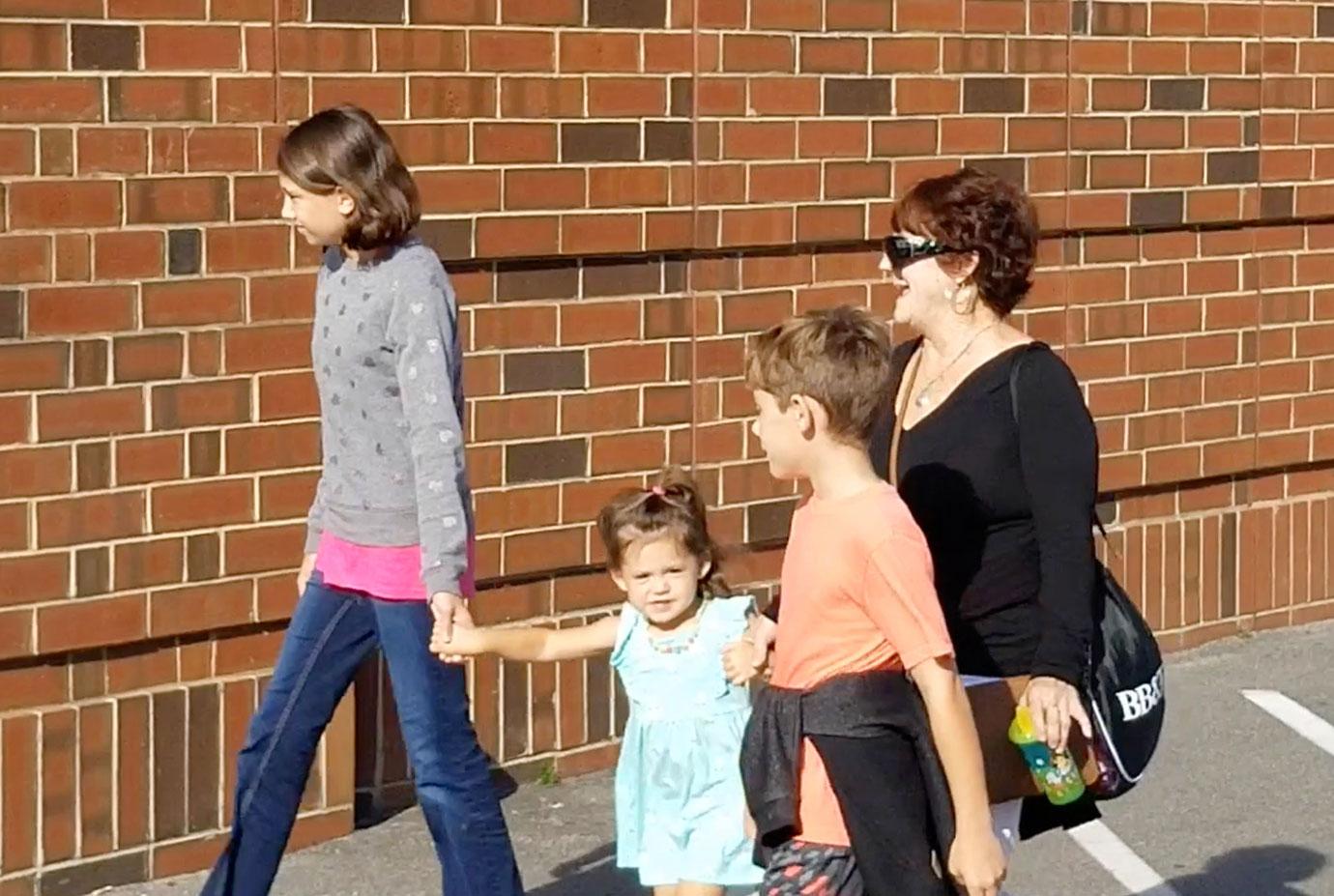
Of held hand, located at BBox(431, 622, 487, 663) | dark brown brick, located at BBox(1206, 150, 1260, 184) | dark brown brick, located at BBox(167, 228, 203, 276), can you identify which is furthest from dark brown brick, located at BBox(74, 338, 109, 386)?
dark brown brick, located at BBox(1206, 150, 1260, 184)

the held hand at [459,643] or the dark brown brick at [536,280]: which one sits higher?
the dark brown brick at [536,280]

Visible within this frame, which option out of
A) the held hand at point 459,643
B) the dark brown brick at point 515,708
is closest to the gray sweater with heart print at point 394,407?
the held hand at point 459,643

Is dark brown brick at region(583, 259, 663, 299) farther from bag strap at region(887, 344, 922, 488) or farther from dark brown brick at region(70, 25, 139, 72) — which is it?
bag strap at region(887, 344, 922, 488)

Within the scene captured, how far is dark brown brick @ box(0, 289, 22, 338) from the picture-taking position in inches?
232

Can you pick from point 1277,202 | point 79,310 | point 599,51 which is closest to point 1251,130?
point 1277,202

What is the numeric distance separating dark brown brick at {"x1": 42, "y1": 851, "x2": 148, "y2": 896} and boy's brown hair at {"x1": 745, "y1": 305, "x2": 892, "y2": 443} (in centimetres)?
259

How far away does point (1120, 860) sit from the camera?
6.61 m

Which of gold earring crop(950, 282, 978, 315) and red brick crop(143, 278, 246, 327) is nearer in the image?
gold earring crop(950, 282, 978, 315)

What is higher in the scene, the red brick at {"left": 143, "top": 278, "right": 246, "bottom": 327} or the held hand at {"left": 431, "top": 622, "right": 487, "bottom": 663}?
the red brick at {"left": 143, "top": 278, "right": 246, "bottom": 327}

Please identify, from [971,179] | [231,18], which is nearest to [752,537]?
[231,18]

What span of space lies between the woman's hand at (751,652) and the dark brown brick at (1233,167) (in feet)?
15.3

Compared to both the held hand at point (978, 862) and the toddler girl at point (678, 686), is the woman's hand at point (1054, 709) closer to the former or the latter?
the held hand at point (978, 862)

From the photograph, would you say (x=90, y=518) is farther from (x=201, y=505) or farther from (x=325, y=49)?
(x=325, y=49)

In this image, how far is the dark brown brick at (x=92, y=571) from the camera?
6070 mm
